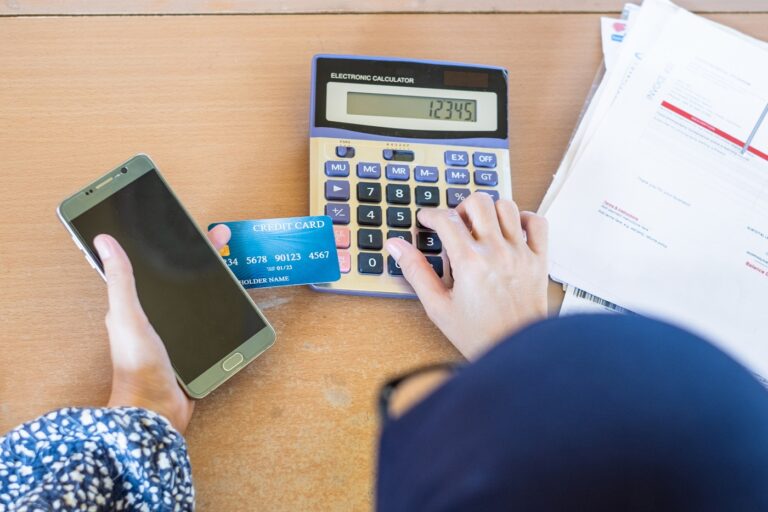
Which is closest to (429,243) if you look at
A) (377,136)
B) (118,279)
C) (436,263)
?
(436,263)

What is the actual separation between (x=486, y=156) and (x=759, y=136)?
283mm

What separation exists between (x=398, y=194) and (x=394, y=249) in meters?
0.06

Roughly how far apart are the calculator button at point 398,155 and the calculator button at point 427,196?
0.03 m

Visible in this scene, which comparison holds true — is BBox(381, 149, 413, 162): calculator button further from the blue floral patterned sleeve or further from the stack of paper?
the blue floral patterned sleeve

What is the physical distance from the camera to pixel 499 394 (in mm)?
254

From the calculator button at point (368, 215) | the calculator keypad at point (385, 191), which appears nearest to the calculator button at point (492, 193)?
the calculator keypad at point (385, 191)

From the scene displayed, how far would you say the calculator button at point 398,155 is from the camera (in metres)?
0.62

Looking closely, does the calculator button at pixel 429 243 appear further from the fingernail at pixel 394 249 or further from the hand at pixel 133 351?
the hand at pixel 133 351

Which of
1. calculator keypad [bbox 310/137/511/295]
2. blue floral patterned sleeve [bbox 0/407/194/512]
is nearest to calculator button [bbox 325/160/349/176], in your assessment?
calculator keypad [bbox 310/137/511/295]

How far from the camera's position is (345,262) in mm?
577

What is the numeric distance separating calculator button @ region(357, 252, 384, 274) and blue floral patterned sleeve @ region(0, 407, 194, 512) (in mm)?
205

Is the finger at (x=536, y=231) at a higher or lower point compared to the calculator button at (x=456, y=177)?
lower

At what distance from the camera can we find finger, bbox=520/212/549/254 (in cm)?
59

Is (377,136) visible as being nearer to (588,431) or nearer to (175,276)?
(175,276)
